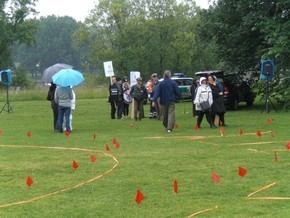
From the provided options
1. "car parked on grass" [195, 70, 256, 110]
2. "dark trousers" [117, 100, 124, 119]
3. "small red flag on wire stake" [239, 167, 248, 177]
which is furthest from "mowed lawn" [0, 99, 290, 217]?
"car parked on grass" [195, 70, 256, 110]

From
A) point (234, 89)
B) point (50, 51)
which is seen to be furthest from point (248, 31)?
point (50, 51)

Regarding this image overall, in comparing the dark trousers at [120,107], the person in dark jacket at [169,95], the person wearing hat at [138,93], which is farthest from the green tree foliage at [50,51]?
the person in dark jacket at [169,95]

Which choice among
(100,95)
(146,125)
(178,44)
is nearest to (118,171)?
(146,125)

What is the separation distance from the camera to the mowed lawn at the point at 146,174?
21.8 feet

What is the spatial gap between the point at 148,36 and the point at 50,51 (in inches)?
2633

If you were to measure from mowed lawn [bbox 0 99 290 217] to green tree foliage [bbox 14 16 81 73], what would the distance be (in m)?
109

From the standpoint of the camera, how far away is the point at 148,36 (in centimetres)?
6166

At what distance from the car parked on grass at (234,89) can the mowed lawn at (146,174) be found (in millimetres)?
10292

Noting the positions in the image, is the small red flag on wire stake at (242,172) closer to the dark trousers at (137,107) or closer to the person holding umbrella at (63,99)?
the person holding umbrella at (63,99)

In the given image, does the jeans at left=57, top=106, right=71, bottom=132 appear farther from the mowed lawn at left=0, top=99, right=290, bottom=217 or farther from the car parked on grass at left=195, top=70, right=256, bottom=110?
the car parked on grass at left=195, top=70, right=256, bottom=110

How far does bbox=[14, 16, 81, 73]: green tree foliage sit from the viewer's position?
122m

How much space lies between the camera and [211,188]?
24.9ft

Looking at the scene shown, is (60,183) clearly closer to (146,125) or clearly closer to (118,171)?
(118,171)

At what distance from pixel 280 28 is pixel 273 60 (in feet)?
4.41
